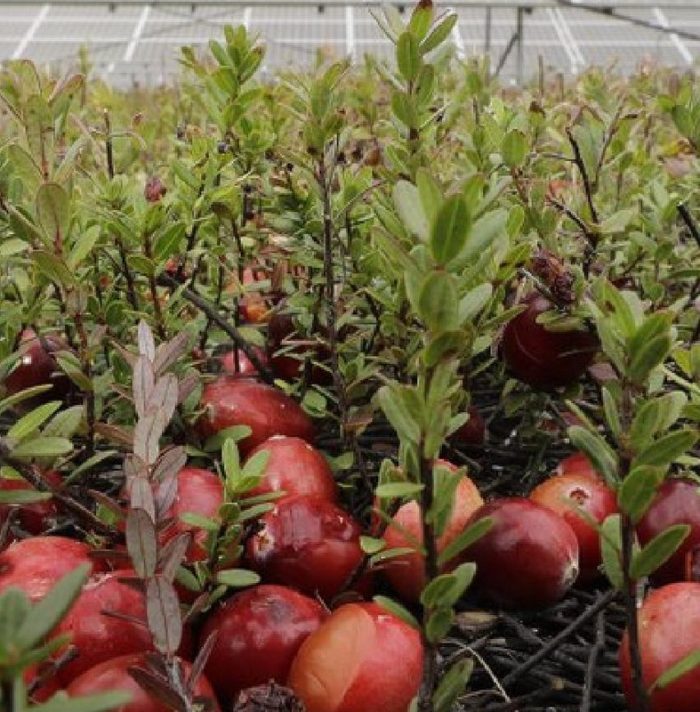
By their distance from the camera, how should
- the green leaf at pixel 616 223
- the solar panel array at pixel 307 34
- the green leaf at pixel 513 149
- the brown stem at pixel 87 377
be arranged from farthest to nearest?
the solar panel array at pixel 307 34, the green leaf at pixel 513 149, the green leaf at pixel 616 223, the brown stem at pixel 87 377

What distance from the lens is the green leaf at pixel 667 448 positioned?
0.54 m

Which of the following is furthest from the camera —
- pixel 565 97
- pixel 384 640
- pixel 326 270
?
pixel 565 97

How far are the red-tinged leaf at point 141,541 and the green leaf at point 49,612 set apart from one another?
17 cm

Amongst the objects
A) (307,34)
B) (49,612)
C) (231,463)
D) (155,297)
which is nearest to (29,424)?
(231,463)

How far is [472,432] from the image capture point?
921 millimetres

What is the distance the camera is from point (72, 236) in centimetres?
90

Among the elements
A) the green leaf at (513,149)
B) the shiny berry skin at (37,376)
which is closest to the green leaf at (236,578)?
the shiny berry skin at (37,376)

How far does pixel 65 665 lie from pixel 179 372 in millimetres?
313

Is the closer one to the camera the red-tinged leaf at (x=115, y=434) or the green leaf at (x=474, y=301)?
the green leaf at (x=474, y=301)

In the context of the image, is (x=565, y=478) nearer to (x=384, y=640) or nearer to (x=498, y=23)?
(x=384, y=640)

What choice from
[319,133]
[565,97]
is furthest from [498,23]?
[319,133]

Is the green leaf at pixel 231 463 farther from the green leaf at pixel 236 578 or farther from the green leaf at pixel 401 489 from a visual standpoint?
the green leaf at pixel 401 489

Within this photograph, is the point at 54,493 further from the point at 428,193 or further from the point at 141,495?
the point at 428,193

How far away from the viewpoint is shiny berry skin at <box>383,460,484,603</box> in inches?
28.3
